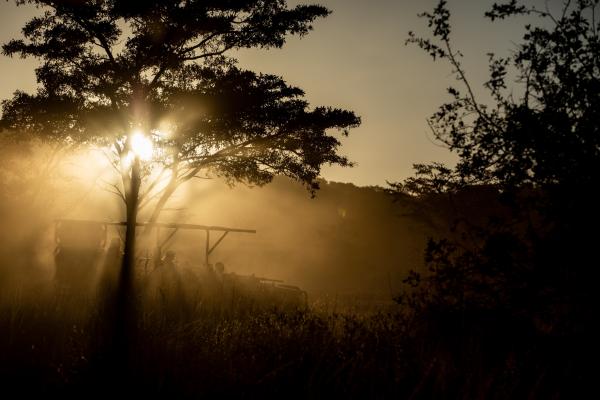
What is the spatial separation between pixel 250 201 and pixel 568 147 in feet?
171

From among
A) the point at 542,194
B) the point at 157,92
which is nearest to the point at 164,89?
the point at 157,92

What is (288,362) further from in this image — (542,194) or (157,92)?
(157,92)

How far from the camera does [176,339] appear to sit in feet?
12.9

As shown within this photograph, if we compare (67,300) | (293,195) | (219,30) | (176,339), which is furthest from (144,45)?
(293,195)

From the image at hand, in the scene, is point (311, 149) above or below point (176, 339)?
above

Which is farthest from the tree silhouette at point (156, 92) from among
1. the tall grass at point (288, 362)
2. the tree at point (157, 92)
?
the tall grass at point (288, 362)

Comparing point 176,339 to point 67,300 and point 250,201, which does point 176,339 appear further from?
point 250,201

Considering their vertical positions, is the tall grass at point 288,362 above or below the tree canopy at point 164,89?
below

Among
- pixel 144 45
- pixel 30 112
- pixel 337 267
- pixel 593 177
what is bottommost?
pixel 337 267

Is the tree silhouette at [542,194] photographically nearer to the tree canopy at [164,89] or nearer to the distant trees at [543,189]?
the distant trees at [543,189]

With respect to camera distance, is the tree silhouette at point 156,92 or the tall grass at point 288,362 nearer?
the tall grass at point 288,362

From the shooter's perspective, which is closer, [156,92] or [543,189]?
[543,189]

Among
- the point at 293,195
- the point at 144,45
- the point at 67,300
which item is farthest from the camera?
the point at 293,195

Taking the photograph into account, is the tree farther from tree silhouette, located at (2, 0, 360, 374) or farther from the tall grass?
the tall grass
